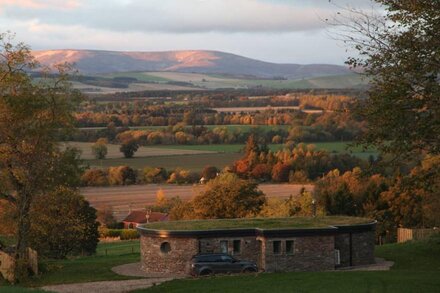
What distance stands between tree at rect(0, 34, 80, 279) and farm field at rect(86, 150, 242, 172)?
5344 centimetres

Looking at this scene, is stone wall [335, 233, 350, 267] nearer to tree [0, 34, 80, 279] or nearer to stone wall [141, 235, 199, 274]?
stone wall [141, 235, 199, 274]

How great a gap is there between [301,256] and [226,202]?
20.2 metres

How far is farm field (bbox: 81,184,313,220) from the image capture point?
77.1 metres

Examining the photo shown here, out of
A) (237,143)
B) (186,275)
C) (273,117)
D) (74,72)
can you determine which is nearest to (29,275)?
(186,275)

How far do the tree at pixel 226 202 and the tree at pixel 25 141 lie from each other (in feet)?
70.0

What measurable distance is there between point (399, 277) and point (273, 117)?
110 meters

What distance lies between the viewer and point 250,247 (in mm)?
37438

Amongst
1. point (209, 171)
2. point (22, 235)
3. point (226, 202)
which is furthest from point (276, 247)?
point (209, 171)

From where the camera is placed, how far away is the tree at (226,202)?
186 ft

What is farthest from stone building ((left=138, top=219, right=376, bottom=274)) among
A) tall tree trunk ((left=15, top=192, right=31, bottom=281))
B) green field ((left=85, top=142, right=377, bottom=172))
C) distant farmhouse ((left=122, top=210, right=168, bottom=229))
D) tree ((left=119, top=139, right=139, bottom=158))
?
tree ((left=119, top=139, right=139, bottom=158))

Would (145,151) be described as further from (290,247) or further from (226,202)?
→ (290,247)

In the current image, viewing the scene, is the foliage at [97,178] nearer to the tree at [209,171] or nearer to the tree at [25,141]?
the tree at [209,171]

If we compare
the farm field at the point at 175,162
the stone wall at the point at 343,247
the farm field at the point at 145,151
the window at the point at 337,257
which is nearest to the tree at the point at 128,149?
the farm field at the point at 145,151

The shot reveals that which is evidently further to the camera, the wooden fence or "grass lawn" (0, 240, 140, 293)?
the wooden fence
